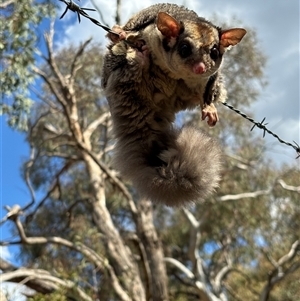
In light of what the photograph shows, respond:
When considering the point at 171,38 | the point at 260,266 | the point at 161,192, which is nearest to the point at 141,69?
the point at 171,38

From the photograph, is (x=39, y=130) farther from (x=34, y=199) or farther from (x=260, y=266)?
(x=260, y=266)

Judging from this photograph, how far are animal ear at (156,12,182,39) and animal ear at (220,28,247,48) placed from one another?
11.0 inches

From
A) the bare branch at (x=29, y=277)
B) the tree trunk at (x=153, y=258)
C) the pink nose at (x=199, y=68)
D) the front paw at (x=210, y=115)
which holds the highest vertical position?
the tree trunk at (x=153, y=258)

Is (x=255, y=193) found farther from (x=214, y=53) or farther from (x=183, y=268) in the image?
(x=214, y=53)

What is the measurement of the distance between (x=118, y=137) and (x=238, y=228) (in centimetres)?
1387

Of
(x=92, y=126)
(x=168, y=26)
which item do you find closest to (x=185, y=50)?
(x=168, y=26)

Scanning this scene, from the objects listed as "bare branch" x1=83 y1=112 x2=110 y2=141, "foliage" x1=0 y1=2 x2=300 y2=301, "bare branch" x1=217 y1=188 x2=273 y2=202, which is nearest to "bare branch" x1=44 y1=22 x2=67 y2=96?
"foliage" x1=0 y1=2 x2=300 y2=301

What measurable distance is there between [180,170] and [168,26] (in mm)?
919

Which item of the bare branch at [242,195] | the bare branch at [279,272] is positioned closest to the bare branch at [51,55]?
the bare branch at [242,195]

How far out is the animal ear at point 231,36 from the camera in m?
3.05

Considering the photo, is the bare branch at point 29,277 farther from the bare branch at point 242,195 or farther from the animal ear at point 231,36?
the animal ear at point 231,36

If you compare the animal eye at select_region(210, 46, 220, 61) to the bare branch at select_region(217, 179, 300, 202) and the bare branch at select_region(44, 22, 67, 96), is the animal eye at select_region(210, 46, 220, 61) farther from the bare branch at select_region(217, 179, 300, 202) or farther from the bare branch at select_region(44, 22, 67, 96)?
the bare branch at select_region(217, 179, 300, 202)

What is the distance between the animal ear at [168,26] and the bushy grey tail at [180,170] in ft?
1.97

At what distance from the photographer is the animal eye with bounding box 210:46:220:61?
311cm
